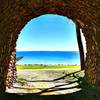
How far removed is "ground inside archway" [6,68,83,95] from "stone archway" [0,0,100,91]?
29.6 inches

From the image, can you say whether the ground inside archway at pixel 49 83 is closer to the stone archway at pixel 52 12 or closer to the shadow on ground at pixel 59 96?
the shadow on ground at pixel 59 96

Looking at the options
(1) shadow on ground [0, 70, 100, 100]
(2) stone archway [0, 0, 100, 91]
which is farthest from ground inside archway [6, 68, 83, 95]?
(2) stone archway [0, 0, 100, 91]

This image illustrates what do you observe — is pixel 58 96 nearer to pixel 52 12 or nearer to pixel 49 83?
pixel 52 12

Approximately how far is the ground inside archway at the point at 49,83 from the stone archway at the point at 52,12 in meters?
0.75

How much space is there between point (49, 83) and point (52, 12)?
318cm

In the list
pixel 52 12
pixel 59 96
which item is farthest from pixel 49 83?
pixel 59 96

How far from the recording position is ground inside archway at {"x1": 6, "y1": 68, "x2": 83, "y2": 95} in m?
12.2

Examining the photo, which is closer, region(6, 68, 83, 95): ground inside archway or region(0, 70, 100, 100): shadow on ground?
region(0, 70, 100, 100): shadow on ground

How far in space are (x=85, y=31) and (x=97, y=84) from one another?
2346 millimetres

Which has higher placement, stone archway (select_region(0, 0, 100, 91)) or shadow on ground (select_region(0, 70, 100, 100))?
stone archway (select_region(0, 0, 100, 91))

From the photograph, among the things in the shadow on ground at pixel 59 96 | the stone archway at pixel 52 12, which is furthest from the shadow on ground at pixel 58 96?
the stone archway at pixel 52 12

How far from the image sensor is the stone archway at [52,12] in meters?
9.36

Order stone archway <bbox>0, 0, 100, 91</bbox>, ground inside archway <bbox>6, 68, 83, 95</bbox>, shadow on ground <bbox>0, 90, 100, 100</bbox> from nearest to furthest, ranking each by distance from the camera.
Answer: stone archway <bbox>0, 0, 100, 91</bbox>
shadow on ground <bbox>0, 90, 100, 100</bbox>
ground inside archway <bbox>6, 68, 83, 95</bbox>

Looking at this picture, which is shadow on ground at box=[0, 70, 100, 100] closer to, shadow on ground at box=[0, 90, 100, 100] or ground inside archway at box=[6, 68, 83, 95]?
shadow on ground at box=[0, 90, 100, 100]
